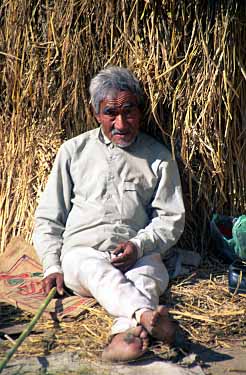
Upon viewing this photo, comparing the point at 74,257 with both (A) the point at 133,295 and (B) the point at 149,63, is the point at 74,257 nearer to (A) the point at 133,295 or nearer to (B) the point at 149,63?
(A) the point at 133,295

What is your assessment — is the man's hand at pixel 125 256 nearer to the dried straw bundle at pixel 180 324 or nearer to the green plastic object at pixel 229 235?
the dried straw bundle at pixel 180 324

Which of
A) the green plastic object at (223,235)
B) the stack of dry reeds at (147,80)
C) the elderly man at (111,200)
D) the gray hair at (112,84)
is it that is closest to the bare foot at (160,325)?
the elderly man at (111,200)

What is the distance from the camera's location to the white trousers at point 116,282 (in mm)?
3656

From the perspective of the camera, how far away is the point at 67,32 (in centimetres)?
463

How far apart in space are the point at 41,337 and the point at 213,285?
1086mm

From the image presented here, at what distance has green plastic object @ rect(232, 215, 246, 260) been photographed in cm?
440

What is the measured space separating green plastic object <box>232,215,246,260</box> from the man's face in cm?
77

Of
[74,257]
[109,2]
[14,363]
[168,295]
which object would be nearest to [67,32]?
[109,2]

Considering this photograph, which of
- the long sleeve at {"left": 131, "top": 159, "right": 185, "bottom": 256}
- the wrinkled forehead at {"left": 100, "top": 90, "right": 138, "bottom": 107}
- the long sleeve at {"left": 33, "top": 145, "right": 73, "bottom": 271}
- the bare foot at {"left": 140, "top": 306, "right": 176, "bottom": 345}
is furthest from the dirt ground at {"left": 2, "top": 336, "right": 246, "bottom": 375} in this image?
the wrinkled forehead at {"left": 100, "top": 90, "right": 138, "bottom": 107}

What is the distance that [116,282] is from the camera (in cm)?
380

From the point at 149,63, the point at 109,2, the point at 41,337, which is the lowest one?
the point at 41,337

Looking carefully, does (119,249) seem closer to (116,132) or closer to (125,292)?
(125,292)

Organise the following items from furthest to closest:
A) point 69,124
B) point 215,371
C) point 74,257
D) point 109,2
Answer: point 69,124 < point 109,2 < point 74,257 < point 215,371

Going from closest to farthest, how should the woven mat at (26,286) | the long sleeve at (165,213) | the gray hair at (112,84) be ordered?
the woven mat at (26,286) < the long sleeve at (165,213) < the gray hair at (112,84)
